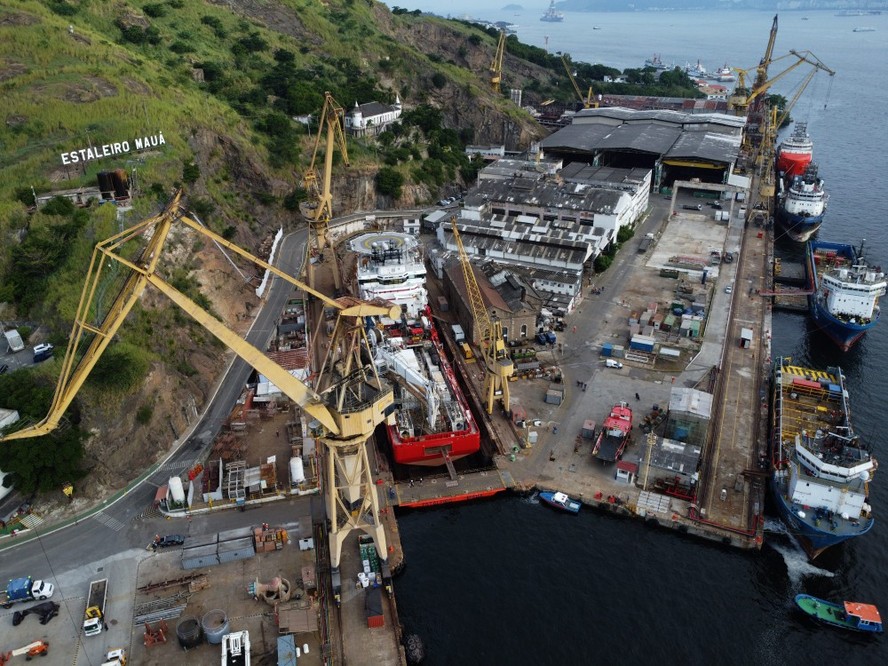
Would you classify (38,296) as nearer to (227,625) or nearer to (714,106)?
(227,625)

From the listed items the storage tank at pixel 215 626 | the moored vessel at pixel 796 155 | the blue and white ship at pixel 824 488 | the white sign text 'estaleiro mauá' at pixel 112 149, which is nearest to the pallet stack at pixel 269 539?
the storage tank at pixel 215 626

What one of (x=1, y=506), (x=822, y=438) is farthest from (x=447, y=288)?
(x=1, y=506)

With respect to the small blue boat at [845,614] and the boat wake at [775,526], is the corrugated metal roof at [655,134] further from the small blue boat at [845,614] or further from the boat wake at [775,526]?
the small blue boat at [845,614]

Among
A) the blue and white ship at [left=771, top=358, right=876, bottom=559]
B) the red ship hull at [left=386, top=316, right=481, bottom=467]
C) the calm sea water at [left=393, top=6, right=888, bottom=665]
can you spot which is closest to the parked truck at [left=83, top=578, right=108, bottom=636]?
the calm sea water at [left=393, top=6, right=888, bottom=665]

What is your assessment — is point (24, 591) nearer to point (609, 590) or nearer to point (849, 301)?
point (609, 590)

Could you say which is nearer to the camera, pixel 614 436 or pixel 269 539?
pixel 269 539

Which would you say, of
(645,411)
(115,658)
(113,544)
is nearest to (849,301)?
(645,411)

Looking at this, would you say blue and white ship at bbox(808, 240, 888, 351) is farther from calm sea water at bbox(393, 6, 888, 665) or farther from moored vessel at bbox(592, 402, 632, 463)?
moored vessel at bbox(592, 402, 632, 463)
